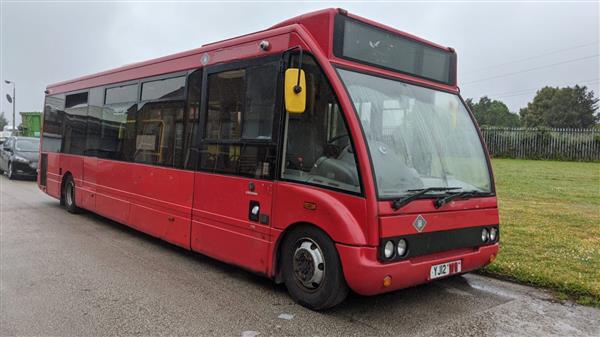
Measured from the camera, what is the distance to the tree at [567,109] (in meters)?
71.5

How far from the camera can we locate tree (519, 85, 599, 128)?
71500 mm

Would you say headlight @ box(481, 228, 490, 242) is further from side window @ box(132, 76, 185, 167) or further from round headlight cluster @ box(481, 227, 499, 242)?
side window @ box(132, 76, 185, 167)

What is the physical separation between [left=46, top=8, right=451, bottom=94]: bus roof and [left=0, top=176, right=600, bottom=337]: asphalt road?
251 cm

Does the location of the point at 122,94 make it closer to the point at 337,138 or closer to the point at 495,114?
the point at 337,138

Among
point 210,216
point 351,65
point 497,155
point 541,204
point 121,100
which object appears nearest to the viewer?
point 351,65

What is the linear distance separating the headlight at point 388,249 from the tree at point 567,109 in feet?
249

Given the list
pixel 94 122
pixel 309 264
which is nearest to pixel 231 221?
pixel 309 264

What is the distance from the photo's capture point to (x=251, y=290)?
524 centimetres

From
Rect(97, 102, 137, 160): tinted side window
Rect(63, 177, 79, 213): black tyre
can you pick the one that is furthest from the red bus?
Rect(63, 177, 79, 213): black tyre

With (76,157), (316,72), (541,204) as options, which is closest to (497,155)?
(541,204)

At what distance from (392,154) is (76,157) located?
755cm

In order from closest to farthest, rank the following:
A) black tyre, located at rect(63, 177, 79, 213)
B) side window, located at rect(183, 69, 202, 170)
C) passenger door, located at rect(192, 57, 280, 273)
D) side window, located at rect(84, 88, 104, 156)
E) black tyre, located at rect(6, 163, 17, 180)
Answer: passenger door, located at rect(192, 57, 280, 273), side window, located at rect(183, 69, 202, 170), side window, located at rect(84, 88, 104, 156), black tyre, located at rect(63, 177, 79, 213), black tyre, located at rect(6, 163, 17, 180)

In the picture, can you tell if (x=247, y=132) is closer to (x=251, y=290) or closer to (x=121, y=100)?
(x=251, y=290)

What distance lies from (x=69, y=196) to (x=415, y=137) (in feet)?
26.8
